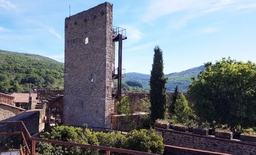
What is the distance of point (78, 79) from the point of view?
2131 cm

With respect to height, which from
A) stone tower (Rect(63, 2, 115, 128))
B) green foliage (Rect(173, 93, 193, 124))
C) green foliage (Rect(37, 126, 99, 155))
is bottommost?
green foliage (Rect(37, 126, 99, 155))

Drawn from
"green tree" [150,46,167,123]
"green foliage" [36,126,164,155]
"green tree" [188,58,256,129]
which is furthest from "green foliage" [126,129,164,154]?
"green tree" [150,46,167,123]

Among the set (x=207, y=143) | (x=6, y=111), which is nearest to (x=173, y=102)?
(x=207, y=143)

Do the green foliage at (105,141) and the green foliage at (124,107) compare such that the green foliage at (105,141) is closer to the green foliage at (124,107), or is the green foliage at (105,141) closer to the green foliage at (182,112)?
the green foliage at (124,107)

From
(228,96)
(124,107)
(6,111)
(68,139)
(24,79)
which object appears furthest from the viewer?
(24,79)

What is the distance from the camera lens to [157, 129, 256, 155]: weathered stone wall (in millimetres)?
9109

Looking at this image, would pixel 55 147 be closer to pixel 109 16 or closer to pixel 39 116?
pixel 39 116

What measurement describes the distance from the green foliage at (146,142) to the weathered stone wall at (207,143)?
0.58 metres

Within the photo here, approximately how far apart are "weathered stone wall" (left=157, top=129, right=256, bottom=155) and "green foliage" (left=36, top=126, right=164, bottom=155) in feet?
1.89

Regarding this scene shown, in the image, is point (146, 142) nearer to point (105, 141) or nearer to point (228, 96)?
point (105, 141)

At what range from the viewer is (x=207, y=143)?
33.6ft

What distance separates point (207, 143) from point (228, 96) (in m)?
6.49

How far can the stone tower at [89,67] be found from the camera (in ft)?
62.4

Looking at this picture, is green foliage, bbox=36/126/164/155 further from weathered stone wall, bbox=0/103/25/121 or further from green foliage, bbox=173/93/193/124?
weathered stone wall, bbox=0/103/25/121
